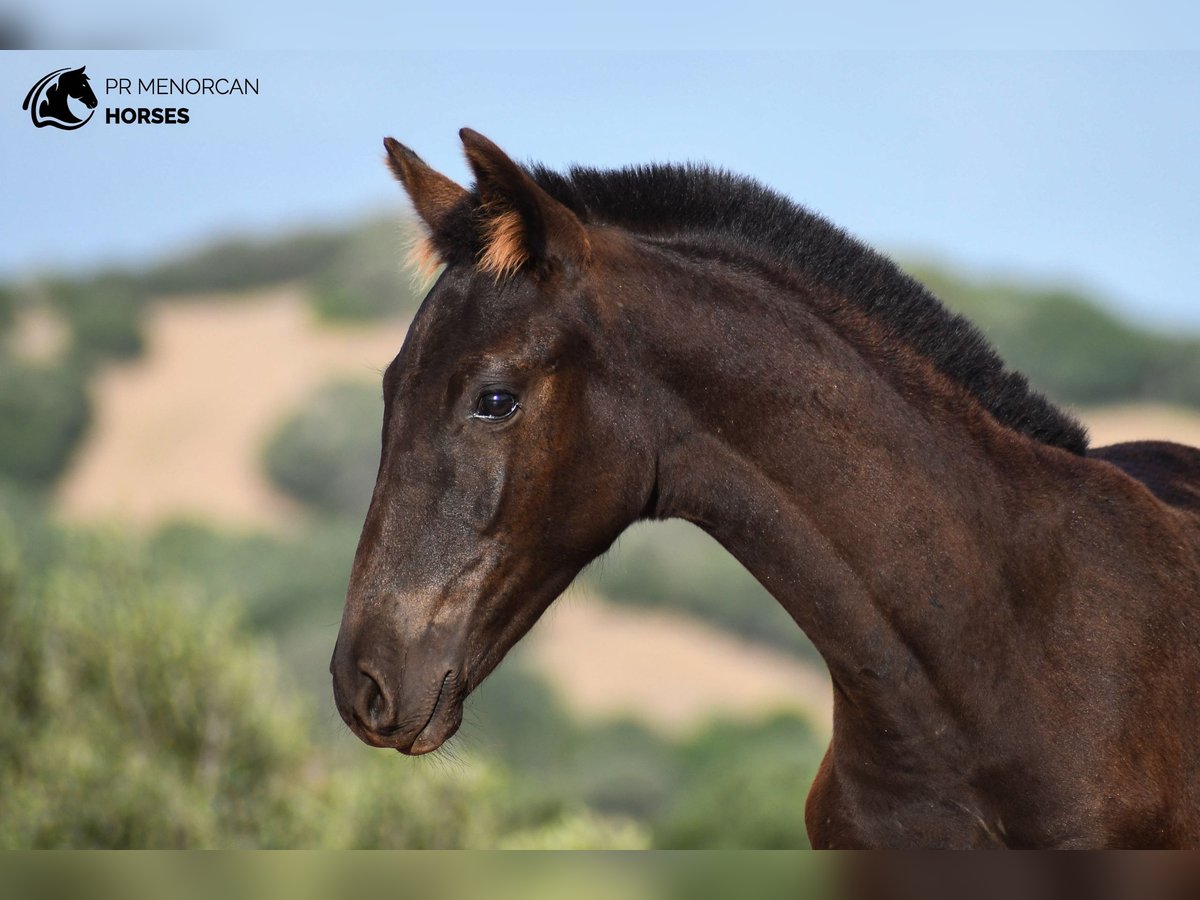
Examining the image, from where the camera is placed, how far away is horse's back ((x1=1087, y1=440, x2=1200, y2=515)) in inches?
108

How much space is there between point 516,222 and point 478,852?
42.1 inches

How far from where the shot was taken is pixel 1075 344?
67.1 ft

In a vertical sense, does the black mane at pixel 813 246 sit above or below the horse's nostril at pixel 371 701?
above

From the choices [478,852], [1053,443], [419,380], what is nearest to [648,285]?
[419,380]

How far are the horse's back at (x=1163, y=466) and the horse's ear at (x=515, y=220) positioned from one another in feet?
4.06

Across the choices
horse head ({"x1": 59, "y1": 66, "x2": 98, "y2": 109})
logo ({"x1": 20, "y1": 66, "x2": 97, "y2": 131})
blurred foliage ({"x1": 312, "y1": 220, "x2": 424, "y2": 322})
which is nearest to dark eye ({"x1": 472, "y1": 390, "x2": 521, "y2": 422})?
logo ({"x1": 20, "y1": 66, "x2": 97, "y2": 131})

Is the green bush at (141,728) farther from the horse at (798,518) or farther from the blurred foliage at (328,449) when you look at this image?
the horse at (798,518)

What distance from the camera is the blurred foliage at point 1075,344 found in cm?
1919

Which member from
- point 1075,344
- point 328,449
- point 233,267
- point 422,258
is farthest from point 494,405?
point 1075,344

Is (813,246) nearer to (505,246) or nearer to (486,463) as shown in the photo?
(505,246)

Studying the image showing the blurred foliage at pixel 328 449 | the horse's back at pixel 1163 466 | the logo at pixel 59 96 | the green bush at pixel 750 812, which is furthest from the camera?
the blurred foliage at pixel 328 449

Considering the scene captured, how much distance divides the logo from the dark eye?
15.0 feet

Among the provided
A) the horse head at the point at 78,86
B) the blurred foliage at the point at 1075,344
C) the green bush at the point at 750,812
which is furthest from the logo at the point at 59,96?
the blurred foliage at the point at 1075,344

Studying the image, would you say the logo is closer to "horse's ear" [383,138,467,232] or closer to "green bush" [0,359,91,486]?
"horse's ear" [383,138,467,232]
